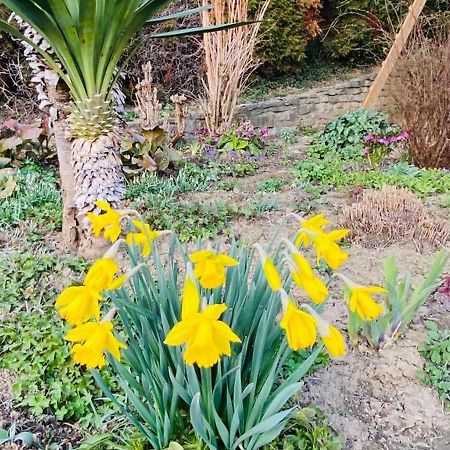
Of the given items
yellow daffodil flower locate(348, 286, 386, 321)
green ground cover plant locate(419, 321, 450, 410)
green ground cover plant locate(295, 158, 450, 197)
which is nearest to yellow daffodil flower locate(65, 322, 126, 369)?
yellow daffodil flower locate(348, 286, 386, 321)

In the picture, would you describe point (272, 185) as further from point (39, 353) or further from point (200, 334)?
point (200, 334)

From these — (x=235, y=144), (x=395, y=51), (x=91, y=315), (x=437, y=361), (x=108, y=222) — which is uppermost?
(x=395, y=51)

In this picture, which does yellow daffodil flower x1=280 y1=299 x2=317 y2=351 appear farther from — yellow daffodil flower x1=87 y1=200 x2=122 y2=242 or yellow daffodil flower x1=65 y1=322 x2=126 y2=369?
yellow daffodil flower x1=87 y1=200 x2=122 y2=242

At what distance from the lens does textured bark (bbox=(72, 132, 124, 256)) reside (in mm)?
2348

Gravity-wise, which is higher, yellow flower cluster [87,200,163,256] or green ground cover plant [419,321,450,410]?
yellow flower cluster [87,200,163,256]

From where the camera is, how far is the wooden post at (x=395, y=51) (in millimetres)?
5742

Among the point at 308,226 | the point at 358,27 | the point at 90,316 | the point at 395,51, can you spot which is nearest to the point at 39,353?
the point at 90,316

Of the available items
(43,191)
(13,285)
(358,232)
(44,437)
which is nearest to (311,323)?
(44,437)

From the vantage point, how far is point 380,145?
4.98 metres

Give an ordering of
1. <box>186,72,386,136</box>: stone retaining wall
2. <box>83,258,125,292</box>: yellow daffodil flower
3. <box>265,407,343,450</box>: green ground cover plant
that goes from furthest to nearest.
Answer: <box>186,72,386,136</box>: stone retaining wall < <box>265,407,343,450</box>: green ground cover plant < <box>83,258,125,292</box>: yellow daffodil flower

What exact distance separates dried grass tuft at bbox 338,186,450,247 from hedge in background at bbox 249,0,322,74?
5.06 m

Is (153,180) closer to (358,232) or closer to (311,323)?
(358,232)

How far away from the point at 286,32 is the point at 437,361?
6947 mm

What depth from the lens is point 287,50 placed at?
308 inches
